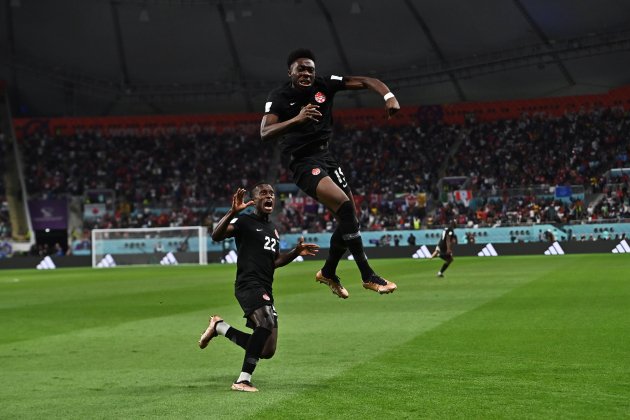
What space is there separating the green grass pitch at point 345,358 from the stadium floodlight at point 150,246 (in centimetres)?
2813

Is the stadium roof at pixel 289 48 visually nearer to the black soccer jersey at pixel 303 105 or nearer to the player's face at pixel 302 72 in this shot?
the black soccer jersey at pixel 303 105

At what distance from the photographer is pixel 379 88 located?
27.2ft

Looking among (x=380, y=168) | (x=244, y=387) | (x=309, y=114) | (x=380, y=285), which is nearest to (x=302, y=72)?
(x=309, y=114)

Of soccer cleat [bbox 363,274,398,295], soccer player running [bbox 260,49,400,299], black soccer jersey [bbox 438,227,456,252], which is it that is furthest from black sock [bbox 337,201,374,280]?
black soccer jersey [bbox 438,227,456,252]

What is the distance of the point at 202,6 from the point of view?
2264 inches

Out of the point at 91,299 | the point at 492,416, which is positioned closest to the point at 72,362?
the point at 492,416

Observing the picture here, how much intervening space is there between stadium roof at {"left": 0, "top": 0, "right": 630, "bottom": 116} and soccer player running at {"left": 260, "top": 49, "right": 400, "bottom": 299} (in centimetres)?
4620

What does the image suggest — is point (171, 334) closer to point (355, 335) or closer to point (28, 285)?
point (355, 335)

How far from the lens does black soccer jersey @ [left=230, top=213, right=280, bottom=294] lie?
9.84m

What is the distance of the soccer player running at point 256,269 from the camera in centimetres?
959

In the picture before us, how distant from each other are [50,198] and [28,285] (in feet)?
95.2

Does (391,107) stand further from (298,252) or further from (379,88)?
(298,252)

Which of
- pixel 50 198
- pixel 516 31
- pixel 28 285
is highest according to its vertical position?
pixel 516 31

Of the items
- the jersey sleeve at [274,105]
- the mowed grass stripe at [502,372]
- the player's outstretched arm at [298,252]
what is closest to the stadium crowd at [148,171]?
the mowed grass stripe at [502,372]
